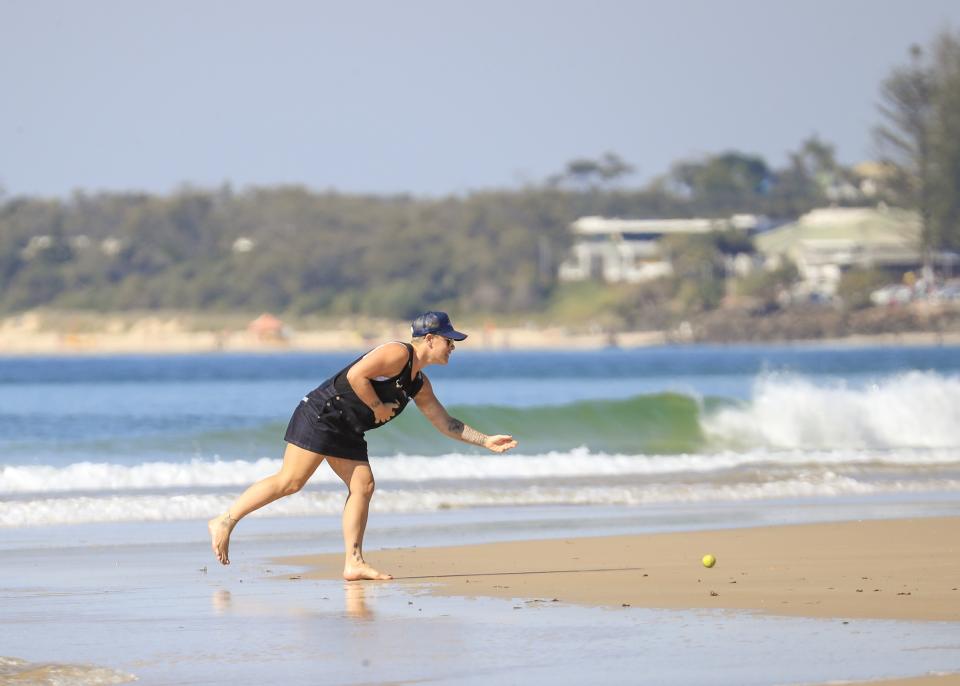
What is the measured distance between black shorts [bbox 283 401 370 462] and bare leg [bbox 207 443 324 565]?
0.05 metres

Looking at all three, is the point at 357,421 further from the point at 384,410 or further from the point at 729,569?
the point at 729,569

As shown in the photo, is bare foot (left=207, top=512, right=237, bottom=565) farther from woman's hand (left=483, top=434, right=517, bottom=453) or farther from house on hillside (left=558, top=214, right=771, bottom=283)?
house on hillside (left=558, top=214, right=771, bottom=283)

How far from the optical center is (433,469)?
55.3 ft

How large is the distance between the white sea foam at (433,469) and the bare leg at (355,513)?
662 cm

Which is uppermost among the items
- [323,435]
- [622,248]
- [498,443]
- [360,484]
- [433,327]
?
[622,248]

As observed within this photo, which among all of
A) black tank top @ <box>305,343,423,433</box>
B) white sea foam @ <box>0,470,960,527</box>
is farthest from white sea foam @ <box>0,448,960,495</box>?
black tank top @ <box>305,343,423,433</box>

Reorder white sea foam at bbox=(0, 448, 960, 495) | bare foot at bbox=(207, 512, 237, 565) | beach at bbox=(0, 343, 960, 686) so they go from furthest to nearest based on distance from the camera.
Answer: white sea foam at bbox=(0, 448, 960, 495) → bare foot at bbox=(207, 512, 237, 565) → beach at bbox=(0, 343, 960, 686)

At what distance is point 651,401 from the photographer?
27406 mm

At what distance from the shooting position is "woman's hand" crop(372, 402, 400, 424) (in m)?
8.69

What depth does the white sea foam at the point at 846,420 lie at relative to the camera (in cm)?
2334

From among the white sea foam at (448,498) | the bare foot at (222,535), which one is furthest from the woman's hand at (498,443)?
the white sea foam at (448,498)

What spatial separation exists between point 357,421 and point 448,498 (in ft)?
17.6

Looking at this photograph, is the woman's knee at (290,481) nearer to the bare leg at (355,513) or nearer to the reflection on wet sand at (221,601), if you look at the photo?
the bare leg at (355,513)

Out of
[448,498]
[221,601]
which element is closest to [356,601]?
[221,601]
